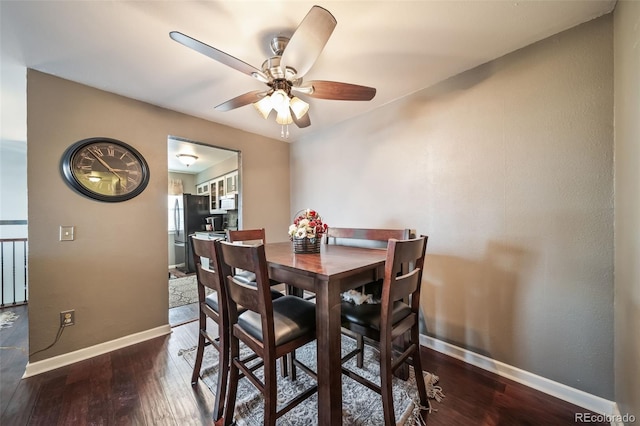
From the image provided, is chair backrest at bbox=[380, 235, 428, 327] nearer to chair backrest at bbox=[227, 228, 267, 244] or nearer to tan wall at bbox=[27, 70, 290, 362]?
chair backrest at bbox=[227, 228, 267, 244]

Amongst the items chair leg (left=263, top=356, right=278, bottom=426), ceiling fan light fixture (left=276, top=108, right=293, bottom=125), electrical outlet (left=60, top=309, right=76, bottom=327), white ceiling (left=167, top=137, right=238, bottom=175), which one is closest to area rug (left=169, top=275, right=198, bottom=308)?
electrical outlet (left=60, top=309, right=76, bottom=327)

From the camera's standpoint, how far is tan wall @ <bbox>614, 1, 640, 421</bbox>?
106cm

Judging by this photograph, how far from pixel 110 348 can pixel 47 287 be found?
729 millimetres

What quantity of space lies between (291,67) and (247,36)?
0.44m

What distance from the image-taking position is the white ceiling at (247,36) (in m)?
1.31

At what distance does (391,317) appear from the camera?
1.17 metres

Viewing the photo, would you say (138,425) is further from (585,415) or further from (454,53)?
(454,53)

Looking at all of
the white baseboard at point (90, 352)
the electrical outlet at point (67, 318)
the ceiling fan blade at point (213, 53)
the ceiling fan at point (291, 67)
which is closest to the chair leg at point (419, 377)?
the ceiling fan at point (291, 67)

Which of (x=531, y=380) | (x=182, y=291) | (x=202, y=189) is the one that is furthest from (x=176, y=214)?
(x=531, y=380)

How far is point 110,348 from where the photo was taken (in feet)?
6.91

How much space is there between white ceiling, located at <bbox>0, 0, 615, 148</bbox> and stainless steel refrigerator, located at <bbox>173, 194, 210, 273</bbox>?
9.32ft

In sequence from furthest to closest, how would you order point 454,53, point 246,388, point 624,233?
1. point 454,53
2. point 246,388
3. point 624,233

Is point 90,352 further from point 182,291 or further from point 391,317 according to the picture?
point 391,317

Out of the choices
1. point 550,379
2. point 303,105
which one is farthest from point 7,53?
point 550,379
